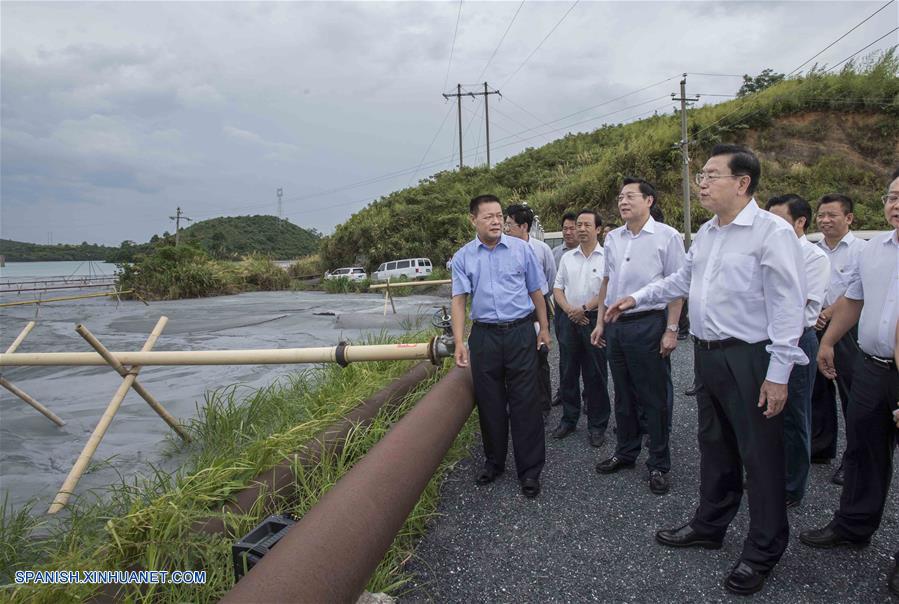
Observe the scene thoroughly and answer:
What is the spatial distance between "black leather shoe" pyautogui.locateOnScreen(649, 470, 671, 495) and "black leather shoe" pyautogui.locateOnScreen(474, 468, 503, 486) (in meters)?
0.95

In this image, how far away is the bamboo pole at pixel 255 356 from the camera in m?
3.41

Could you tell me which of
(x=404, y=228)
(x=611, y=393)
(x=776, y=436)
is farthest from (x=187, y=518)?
(x=404, y=228)

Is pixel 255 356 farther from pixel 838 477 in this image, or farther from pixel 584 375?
pixel 838 477

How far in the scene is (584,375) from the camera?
4.38 metres

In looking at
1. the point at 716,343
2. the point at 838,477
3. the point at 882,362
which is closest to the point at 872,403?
the point at 882,362

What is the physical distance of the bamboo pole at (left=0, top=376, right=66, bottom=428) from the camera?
4676 mm

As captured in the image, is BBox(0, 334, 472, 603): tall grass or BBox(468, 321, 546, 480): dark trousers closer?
BBox(0, 334, 472, 603): tall grass

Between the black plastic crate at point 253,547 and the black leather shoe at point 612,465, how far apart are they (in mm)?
2149

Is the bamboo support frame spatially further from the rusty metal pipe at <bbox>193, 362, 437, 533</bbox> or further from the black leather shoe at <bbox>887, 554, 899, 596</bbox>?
the black leather shoe at <bbox>887, 554, 899, 596</bbox>

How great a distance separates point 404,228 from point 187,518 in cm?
2733

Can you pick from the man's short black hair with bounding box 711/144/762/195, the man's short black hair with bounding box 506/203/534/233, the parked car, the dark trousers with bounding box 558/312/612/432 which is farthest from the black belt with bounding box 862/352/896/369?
the parked car

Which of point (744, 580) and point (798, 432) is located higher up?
point (798, 432)

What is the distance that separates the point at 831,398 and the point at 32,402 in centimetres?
653

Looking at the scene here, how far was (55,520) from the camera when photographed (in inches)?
127
